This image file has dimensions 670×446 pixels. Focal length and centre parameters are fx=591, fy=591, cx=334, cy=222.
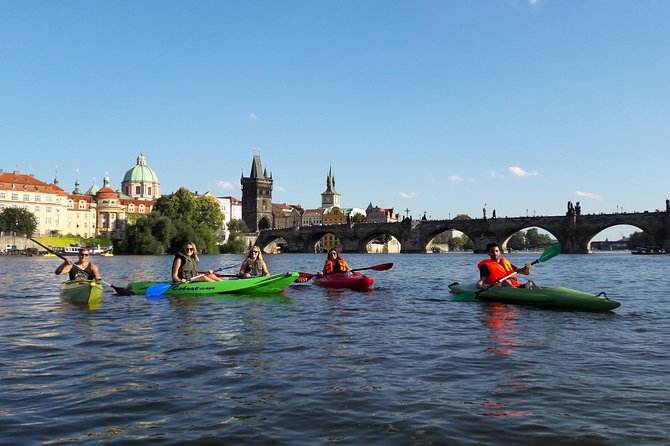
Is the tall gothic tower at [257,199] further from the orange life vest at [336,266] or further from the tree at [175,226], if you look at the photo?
the orange life vest at [336,266]

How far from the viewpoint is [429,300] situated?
17516mm

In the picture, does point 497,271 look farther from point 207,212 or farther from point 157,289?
point 207,212

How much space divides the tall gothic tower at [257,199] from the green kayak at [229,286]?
14516 cm

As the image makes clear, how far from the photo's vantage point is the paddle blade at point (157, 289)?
1675 cm

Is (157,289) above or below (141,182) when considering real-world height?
below

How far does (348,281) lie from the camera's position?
819 inches

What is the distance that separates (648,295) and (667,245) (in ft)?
223

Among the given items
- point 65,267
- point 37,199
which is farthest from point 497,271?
point 37,199

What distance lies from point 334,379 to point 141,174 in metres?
163

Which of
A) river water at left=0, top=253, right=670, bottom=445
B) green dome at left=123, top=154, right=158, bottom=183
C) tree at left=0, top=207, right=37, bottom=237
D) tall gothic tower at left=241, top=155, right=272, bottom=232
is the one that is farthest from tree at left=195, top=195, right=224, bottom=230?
river water at left=0, top=253, right=670, bottom=445

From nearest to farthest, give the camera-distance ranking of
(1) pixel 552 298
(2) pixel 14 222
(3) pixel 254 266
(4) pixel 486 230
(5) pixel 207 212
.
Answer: (1) pixel 552 298 → (3) pixel 254 266 → (2) pixel 14 222 → (4) pixel 486 230 → (5) pixel 207 212

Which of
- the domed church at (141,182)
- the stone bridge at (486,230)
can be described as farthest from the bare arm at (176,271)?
the domed church at (141,182)

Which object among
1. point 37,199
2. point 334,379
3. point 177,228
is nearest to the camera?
point 334,379

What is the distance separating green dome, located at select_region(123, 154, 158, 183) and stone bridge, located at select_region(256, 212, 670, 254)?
51.1 m
